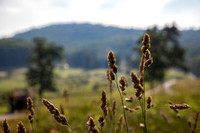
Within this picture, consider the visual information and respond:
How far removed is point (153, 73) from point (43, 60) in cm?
2452

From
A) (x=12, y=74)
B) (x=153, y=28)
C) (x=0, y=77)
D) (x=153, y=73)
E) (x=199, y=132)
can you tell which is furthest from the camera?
(x=12, y=74)

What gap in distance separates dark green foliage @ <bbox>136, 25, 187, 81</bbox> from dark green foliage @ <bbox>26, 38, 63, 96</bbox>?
21034 mm

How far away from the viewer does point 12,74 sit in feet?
625

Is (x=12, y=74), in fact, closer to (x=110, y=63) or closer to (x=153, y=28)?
(x=153, y=28)

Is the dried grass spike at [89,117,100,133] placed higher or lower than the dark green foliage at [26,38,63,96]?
higher

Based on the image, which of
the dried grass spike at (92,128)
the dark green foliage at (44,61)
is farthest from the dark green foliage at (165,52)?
the dried grass spike at (92,128)

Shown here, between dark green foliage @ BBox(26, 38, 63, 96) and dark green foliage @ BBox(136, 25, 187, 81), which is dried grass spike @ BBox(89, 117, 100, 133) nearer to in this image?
dark green foliage @ BBox(136, 25, 187, 81)

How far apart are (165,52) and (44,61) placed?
90.4 ft

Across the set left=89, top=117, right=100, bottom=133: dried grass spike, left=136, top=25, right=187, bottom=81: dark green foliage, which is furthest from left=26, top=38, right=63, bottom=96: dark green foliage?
left=89, top=117, right=100, bottom=133: dried grass spike

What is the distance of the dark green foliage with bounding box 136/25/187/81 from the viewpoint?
2972 cm

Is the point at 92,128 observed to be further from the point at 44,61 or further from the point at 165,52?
the point at 44,61

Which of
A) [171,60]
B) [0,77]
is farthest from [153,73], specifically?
[0,77]

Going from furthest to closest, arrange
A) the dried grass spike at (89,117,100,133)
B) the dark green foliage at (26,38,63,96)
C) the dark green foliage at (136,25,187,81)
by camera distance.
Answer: the dark green foliage at (26,38,63,96) → the dark green foliage at (136,25,187,81) → the dried grass spike at (89,117,100,133)

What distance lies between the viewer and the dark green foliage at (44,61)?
111 feet
